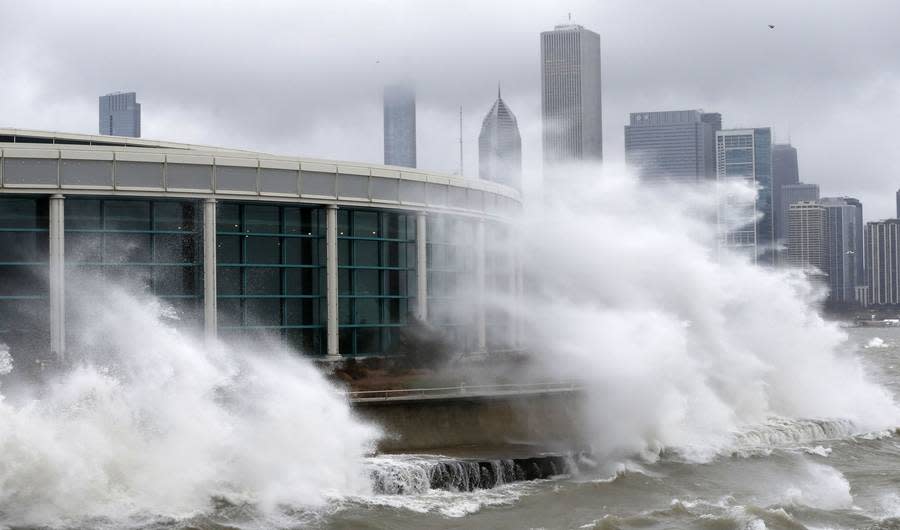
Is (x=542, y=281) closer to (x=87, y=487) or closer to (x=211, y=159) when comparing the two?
(x=211, y=159)

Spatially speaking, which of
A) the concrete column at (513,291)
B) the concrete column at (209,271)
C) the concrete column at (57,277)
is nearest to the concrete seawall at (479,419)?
the concrete column at (209,271)

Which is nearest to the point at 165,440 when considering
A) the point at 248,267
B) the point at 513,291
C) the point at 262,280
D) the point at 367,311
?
the point at 248,267

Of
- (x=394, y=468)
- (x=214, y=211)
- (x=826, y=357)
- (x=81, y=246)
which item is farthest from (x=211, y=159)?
(x=826, y=357)

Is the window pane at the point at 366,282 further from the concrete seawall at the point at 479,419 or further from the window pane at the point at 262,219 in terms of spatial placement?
the concrete seawall at the point at 479,419

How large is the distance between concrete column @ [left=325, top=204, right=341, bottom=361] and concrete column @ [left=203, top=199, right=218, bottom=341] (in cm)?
417

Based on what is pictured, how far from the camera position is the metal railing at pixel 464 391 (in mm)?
32062

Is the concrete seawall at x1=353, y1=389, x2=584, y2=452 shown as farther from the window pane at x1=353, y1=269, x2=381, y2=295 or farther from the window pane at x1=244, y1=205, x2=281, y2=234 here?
the window pane at x1=244, y1=205, x2=281, y2=234

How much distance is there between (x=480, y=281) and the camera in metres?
48.7

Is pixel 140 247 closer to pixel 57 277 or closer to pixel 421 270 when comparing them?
pixel 57 277

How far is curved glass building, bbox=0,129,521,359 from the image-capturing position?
3566 cm

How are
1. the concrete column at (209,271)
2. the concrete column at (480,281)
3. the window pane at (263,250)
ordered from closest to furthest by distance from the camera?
the concrete column at (209,271)
the window pane at (263,250)
the concrete column at (480,281)

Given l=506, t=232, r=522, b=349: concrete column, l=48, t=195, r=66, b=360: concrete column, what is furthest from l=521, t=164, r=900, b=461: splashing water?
l=48, t=195, r=66, b=360: concrete column

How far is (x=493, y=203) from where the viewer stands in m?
49.9

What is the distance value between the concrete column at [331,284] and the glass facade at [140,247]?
4.53m
